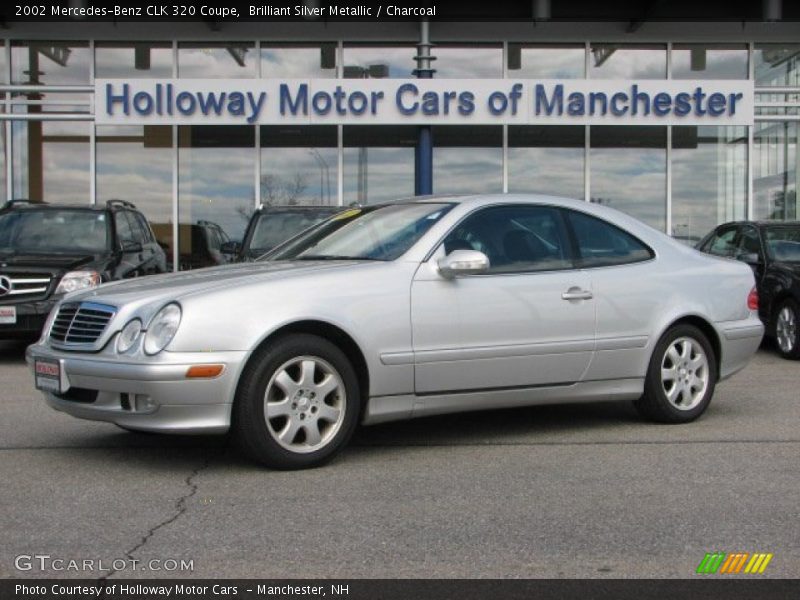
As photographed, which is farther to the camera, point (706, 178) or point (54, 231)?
point (706, 178)

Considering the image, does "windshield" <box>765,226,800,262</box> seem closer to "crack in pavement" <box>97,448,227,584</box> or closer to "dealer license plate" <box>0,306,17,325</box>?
"crack in pavement" <box>97,448,227,584</box>

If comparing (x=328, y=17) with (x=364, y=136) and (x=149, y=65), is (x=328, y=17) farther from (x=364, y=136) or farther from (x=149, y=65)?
(x=149, y=65)

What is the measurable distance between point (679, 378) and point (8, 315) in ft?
21.8

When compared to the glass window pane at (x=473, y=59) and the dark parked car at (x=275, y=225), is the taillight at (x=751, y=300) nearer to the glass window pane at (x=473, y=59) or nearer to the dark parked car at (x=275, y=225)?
the dark parked car at (x=275, y=225)

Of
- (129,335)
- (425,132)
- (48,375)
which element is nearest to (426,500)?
(129,335)

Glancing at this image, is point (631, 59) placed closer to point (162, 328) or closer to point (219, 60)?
point (219, 60)

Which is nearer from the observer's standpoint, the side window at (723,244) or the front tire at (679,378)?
the front tire at (679,378)

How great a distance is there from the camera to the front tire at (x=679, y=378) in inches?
262

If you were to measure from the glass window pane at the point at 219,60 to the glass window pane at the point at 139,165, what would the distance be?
3.80ft

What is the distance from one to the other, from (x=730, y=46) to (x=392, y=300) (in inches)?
585

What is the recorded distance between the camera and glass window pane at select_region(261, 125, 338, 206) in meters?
18.2

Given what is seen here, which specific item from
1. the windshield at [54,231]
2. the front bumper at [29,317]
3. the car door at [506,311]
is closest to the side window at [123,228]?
the windshield at [54,231]

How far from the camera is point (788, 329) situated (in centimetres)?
1075

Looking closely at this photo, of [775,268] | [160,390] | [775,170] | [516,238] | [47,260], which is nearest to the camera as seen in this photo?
[160,390]
